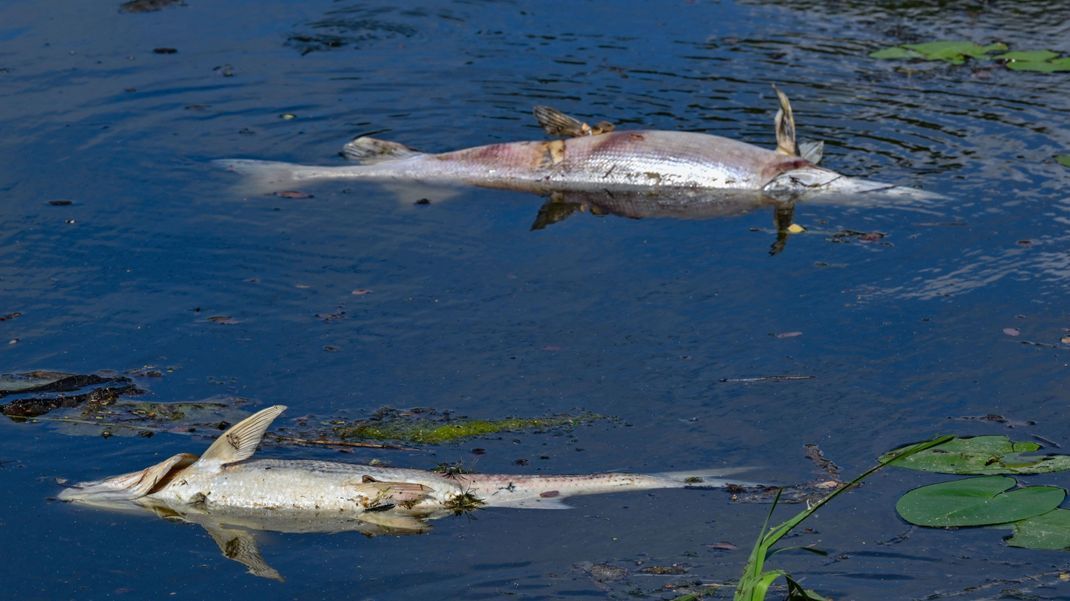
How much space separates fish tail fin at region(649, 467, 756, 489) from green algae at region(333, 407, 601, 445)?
61 cm

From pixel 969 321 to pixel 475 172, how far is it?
3273mm

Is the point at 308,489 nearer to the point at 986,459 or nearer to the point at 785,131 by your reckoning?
the point at 986,459

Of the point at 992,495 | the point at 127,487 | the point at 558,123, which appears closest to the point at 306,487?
the point at 127,487

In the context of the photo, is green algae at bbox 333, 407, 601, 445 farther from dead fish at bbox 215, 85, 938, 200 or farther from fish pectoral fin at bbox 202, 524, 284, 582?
dead fish at bbox 215, 85, 938, 200

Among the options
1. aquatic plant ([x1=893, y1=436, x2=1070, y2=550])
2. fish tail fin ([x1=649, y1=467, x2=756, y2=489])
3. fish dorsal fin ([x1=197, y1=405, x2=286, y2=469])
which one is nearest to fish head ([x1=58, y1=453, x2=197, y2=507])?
fish dorsal fin ([x1=197, y1=405, x2=286, y2=469])

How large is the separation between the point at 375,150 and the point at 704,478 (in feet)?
13.6

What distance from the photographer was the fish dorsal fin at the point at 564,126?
842cm

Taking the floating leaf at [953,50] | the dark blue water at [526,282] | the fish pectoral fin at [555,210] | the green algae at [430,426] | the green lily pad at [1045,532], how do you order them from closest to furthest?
the green lily pad at [1045,532], the dark blue water at [526,282], the green algae at [430,426], the fish pectoral fin at [555,210], the floating leaf at [953,50]

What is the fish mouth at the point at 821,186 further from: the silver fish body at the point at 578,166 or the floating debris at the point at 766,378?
the floating debris at the point at 766,378

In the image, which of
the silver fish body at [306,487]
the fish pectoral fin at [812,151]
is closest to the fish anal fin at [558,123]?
the fish pectoral fin at [812,151]

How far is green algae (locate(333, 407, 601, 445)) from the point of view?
5.66 m

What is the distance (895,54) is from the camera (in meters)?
10.7

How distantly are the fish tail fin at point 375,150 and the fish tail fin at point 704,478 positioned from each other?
3954 mm

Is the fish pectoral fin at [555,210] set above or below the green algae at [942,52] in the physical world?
below
